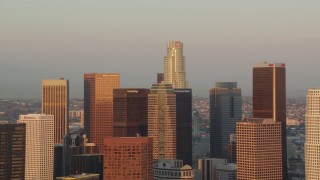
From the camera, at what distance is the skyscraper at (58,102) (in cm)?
8000

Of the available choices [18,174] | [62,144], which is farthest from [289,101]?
[18,174]

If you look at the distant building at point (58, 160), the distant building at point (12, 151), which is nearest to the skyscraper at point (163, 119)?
the distant building at point (58, 160)

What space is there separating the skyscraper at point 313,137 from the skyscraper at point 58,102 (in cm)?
2287

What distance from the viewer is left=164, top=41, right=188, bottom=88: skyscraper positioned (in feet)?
332

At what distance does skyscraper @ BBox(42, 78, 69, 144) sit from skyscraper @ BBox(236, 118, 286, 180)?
15528 mm

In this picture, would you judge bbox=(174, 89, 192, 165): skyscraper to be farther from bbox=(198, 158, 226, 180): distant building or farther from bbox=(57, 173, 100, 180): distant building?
bbox=(57, 173, 100, 180): distant building

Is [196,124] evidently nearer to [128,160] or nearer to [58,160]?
[58,160]

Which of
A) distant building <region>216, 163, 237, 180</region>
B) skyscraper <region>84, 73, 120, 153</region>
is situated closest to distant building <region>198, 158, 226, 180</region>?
distant building <region>216, 163, 237, 180</region>

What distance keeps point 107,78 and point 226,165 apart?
19.5m

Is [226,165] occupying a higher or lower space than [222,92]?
lower

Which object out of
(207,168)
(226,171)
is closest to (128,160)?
(226,171)

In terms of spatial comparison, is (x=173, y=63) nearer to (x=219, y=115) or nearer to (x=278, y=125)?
(x=219, y=115)

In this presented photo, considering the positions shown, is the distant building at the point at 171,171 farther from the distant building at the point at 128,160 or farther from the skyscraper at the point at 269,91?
the skyscraper at the point at 269,91

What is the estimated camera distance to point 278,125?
73.1 metres
